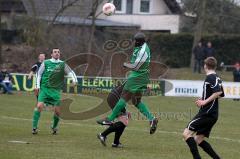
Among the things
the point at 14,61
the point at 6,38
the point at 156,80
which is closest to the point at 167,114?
the point at 156,80

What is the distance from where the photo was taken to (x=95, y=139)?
14688 mm

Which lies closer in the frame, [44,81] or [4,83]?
[44,81]

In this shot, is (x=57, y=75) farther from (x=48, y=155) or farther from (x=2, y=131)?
(x=48, y=155)

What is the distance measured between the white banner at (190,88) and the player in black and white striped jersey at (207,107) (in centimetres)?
2300

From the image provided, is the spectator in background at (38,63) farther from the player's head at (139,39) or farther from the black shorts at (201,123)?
the black shorts at (201,123)

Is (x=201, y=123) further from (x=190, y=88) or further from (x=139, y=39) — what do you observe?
(x=190, y=88)

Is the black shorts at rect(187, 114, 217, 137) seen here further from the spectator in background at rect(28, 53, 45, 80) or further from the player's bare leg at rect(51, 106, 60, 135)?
the spectator in background at rect(28, 53, 45, 80)

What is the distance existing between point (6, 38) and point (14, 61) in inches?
→ 263

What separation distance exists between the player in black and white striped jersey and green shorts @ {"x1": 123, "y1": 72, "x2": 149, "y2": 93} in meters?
2.44

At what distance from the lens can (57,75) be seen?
15.8 metres

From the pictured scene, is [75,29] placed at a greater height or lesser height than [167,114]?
greater

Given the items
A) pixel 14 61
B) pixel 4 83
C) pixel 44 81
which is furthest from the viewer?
pixel 14 61

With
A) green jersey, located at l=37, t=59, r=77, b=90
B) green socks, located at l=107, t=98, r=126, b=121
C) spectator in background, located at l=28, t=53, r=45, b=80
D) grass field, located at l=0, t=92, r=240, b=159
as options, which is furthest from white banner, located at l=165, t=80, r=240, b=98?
green socks, located at l=107, t=98, r=126, b=121

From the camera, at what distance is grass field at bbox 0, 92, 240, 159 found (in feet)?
40.0
